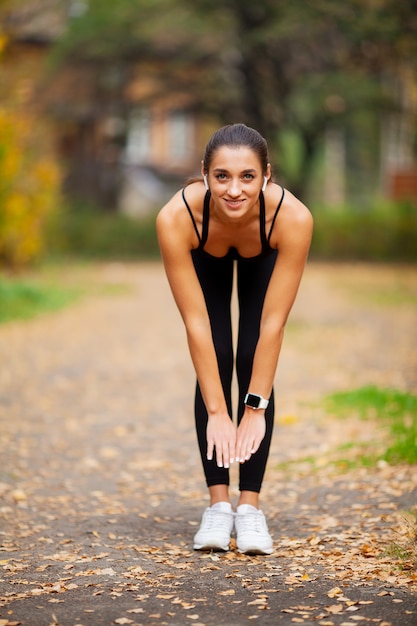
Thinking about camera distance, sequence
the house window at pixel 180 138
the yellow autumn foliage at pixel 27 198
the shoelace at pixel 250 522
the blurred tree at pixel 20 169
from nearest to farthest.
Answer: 1. the shoelace at pixel 250 522
2. the blurred tree at pixel 20 169
3. the yellow autumn foliage at pixel 27 198
4. the house window at pixel 180 138

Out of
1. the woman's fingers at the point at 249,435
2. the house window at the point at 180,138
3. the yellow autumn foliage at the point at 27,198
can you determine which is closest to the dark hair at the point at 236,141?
the woman's fingers at the point at 249,435

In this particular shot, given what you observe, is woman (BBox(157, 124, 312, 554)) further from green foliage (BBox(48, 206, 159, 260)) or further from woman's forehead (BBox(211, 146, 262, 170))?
green foliage (BBox(48, 206, 159, 260))

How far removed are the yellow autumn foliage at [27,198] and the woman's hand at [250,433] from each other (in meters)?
12.2

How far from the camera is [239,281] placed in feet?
13.0

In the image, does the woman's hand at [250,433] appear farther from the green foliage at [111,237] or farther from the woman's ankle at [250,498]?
the green foliage at [111,237]

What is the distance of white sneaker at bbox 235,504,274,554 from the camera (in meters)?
3.79

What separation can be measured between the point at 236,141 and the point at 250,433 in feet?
3.70

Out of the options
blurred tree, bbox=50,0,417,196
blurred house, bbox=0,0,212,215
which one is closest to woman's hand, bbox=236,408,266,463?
blurred house, bbox=0,0,212,215

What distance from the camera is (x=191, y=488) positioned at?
5180mm

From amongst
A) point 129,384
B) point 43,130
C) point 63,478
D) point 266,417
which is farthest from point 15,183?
point 266,417

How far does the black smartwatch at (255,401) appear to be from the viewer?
148 inches

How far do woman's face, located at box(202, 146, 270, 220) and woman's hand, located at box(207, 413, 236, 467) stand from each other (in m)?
0.78

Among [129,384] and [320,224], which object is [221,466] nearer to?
[129,384]

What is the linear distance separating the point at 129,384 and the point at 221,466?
16.0ft
